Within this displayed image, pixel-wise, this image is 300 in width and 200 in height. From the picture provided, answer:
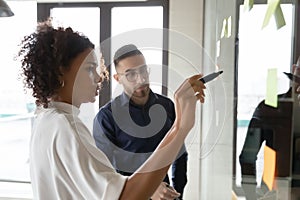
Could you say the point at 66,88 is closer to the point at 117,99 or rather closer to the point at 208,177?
the point at 117,99

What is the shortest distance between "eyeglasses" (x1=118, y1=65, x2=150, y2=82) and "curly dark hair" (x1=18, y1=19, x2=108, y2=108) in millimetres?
180

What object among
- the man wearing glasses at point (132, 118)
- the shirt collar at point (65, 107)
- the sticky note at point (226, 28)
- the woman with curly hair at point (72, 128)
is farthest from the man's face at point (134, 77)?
the sticky note at point (226, 28)

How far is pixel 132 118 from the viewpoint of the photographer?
Result: 1.00 meters

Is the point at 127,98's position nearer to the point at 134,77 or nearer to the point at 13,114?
the point at 134,77

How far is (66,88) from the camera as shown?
829 millimetres

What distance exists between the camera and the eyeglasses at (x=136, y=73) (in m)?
0.98

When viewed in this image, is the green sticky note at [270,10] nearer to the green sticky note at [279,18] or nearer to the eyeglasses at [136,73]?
the green sticky note at [279,18]

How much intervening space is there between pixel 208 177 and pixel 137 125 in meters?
1.21

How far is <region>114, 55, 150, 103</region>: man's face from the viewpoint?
971 mm

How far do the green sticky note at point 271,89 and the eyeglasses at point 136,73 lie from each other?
338 mm

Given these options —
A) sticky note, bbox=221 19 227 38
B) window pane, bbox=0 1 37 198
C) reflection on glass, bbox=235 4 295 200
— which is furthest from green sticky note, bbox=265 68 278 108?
window pane, bbox=0 1 37 198

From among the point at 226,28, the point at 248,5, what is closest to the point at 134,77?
the point at 248,5

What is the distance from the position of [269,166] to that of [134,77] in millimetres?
463

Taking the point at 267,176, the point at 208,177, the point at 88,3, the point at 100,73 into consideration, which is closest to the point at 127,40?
the point at 100,73
